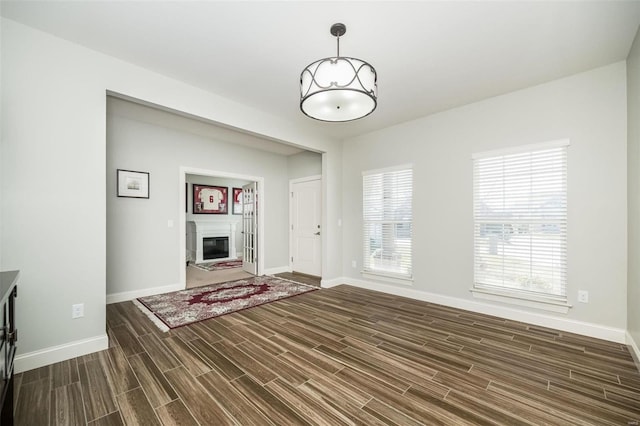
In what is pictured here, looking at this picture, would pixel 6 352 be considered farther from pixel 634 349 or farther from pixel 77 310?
pixel 634 349

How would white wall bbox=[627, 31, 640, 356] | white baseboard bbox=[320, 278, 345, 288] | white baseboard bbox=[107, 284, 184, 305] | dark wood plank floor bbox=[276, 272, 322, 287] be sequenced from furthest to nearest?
dark wood plank floor bbox=[276, 272, 322, 287], white baseboard bbox=[320, 278, 345, 288], white baseboard bbox=[107, 284, 184, 305], white wall bbox=[627, 31, 640, 356]

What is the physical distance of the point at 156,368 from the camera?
7.36 feet

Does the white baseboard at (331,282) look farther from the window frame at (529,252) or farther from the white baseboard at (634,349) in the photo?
the white baseboard at (634,349)

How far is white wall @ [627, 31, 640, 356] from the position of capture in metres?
2.32

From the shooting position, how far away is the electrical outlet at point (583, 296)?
2.87 metres

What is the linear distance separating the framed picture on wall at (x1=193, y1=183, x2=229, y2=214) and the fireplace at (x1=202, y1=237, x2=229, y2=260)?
806mm

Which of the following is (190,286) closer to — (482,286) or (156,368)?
(156,368)

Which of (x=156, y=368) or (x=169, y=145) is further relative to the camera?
(x=169, y=145)

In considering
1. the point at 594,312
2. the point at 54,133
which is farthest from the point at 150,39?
the point at 594,312

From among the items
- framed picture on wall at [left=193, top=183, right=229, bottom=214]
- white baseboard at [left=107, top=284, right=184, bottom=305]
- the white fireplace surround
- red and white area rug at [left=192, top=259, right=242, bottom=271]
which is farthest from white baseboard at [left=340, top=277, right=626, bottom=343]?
framed picture on wall at [left=193, top=183, right=229, bottom=214]

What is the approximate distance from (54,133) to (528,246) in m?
4.88

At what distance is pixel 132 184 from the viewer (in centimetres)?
425

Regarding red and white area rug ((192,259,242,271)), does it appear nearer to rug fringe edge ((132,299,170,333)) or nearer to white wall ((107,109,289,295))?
white wall ((107,109,289,295))

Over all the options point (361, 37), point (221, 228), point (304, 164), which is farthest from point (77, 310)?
point (221, 228)
